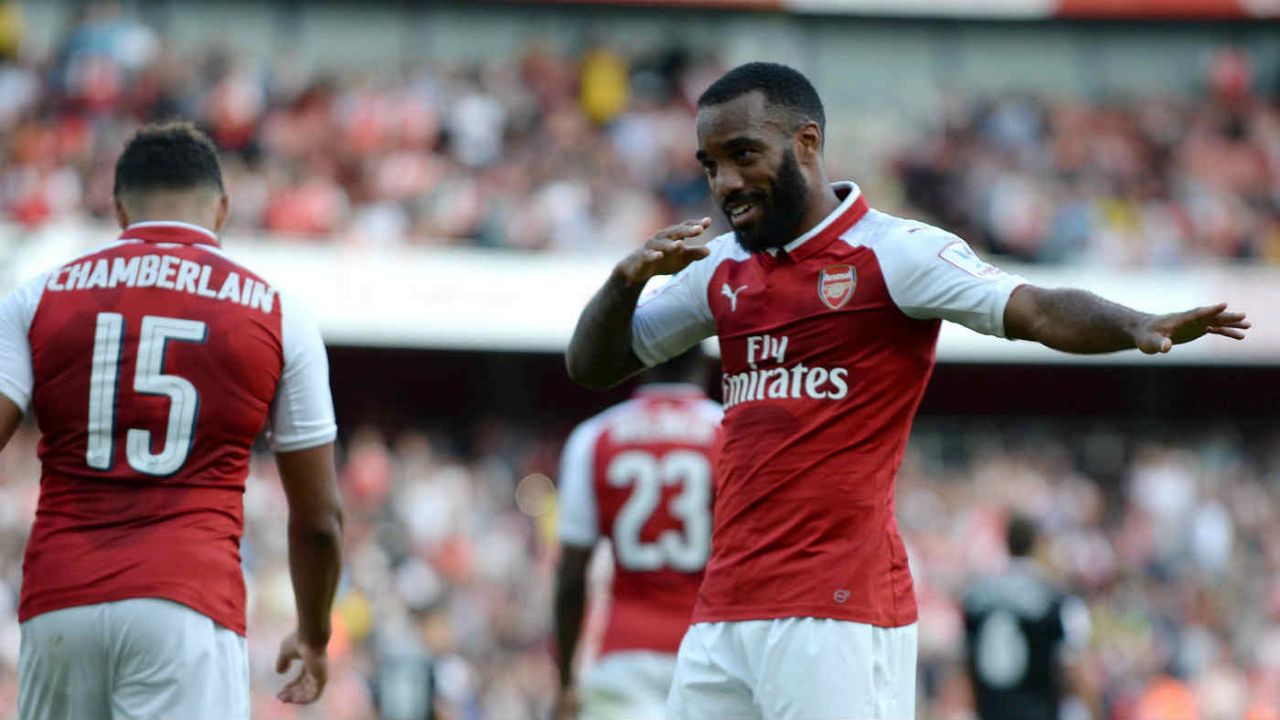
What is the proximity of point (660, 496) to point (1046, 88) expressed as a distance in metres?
20.6

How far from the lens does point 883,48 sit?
25.6 m

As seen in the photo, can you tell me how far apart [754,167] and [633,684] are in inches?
108

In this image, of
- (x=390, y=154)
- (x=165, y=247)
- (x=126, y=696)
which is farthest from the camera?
(x=390, y=154)

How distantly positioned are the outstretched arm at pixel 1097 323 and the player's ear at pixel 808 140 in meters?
0.65

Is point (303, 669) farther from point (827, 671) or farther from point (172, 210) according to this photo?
→ point (827, 671)

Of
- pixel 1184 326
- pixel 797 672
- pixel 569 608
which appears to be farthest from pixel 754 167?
pixel 569 608

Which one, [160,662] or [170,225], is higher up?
[170,225]

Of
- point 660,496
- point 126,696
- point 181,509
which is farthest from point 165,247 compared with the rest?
point 660,496

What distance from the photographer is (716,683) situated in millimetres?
4094

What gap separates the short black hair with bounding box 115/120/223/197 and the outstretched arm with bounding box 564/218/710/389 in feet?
3.58

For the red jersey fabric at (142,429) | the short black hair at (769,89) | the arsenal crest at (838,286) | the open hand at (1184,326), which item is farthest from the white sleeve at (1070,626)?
the red jersey fabric at (142,429)

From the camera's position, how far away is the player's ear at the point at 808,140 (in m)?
4.20

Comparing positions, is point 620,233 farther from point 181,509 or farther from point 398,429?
point 181,509

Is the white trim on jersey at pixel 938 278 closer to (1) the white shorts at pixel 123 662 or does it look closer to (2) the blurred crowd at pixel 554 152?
(1) the white shorts at pixel 123 662
